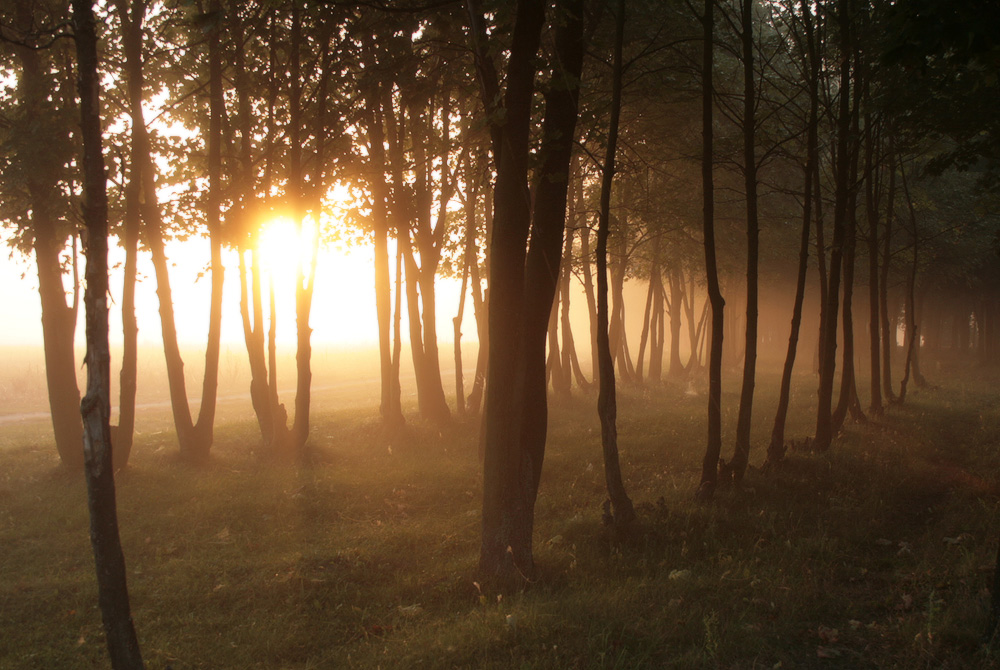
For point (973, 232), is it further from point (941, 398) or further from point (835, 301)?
point (835, 301)

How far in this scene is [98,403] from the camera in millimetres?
5383

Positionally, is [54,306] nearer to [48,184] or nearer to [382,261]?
[48,184]

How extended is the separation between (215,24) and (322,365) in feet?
150

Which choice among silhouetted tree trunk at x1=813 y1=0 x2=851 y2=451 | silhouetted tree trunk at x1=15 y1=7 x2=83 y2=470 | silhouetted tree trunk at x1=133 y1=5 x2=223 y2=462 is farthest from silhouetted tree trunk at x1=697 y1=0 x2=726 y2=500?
silhouetted tree trunk at x1=15 y1=7 x2=83 y2=470

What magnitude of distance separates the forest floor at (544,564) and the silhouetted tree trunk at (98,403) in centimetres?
114

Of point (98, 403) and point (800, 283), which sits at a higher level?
point (800, 283)

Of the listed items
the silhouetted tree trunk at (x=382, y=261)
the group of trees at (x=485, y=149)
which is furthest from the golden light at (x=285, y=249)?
the silhouetted tree trunk at (x=382, y=261)

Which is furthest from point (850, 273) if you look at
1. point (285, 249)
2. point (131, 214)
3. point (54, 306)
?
point (54, 306)

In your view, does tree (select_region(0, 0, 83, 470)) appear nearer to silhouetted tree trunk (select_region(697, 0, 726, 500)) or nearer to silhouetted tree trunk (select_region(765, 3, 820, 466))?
silhouetted tree trunk (select_region(697, 0, 726, 500))

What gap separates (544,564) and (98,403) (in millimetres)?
5220

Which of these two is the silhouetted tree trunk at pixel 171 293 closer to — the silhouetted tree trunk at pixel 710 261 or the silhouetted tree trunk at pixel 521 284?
the silhouetted tree trunk at pixel 521 284

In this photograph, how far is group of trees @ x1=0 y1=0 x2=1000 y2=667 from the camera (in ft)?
25.6

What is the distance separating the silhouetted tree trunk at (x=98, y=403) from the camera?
5.43 metres

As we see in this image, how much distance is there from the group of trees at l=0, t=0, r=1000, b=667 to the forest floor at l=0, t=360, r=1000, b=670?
0.99 meters
